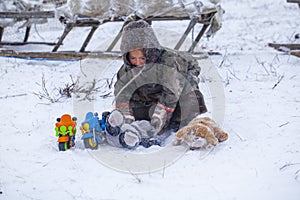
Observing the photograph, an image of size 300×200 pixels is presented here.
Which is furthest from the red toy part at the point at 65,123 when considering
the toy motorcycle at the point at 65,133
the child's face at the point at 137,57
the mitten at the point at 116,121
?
the child's face at the point at 137,57

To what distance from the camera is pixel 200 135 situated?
8.50ft

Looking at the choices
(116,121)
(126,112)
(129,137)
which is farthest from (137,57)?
(129,137)

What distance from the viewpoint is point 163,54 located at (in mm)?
3029

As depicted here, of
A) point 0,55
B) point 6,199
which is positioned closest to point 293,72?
point 6,199

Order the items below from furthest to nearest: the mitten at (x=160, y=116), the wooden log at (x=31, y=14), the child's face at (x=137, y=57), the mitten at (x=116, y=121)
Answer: the wooden log at (x=31, y=14)
the child's face at (x=137, y=57)
the mitten at (x=160, y=116)
the mitten at (x=116, y=121)

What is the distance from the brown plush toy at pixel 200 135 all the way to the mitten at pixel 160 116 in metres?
0.22

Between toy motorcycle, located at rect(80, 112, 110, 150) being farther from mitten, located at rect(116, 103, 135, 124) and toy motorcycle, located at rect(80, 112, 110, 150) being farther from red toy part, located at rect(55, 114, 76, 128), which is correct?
mitten, located at rect(116, 103, 135, 124)

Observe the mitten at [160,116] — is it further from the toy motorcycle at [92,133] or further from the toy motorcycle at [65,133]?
the toy motorcycle at [65,133]

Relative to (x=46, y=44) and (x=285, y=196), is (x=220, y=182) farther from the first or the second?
(x=46, y=44)

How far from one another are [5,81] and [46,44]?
3173 mm

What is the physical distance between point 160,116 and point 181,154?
1.41 ft

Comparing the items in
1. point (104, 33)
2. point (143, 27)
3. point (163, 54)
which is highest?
point (143, 27)

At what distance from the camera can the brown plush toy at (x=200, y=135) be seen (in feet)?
8.40

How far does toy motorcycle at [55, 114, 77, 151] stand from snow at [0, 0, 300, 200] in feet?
0.22
